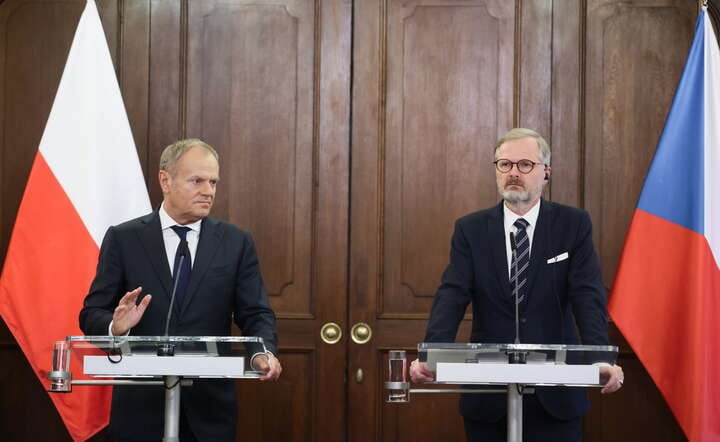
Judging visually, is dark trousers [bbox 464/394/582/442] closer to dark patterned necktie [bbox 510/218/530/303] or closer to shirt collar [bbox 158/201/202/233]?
dark patterned necktie [bbox 510/218/530/303]

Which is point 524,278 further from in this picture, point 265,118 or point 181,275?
point 265,118

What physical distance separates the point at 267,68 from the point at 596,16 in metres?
1.54

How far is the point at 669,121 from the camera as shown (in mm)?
4320

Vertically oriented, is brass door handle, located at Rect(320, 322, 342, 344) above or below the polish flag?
below

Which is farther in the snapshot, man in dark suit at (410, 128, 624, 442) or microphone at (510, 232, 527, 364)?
man in dark suit at (410, 128, 624, 442)

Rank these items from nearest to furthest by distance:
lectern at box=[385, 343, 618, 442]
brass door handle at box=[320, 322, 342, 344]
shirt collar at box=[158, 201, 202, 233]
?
lectern at box=[385, 343, 618, 442]
shirt collar at box=[158, 201, 202, 233]
brass door handle at box=[320, 322, 342, 344]

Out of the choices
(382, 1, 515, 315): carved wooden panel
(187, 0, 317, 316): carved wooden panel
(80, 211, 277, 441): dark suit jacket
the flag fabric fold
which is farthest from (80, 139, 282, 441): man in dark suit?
the flag fabric fold

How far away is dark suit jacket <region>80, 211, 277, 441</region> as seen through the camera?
10.7ft

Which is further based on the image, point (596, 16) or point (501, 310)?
point (596, 16)

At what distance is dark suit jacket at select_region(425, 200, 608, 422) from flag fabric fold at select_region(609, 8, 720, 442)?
101 cm

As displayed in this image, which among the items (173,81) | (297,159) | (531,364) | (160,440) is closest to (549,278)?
(531,364)

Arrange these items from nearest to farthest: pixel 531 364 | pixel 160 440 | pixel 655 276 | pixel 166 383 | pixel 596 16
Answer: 1. pixel 531 364
2. pixel 166 383
3. pixel 160 440
4. pixel 655 276
5. pixel 596 16

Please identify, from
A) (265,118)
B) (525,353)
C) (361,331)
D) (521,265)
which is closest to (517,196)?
(521,265)

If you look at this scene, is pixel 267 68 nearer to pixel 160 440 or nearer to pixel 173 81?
pixel 173 81
